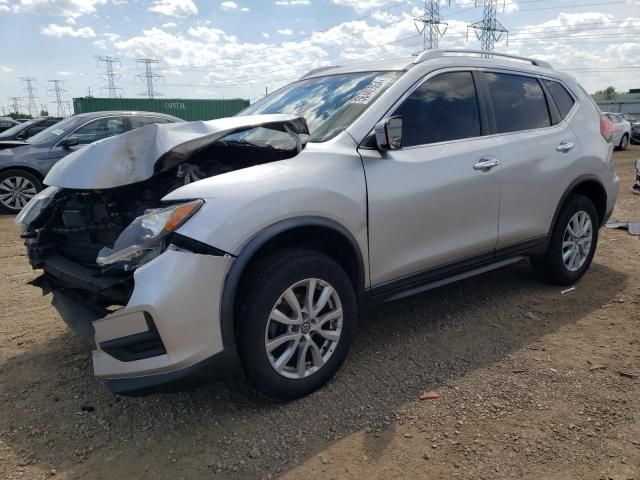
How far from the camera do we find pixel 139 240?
2492mm

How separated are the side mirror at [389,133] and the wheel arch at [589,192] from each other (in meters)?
2.03

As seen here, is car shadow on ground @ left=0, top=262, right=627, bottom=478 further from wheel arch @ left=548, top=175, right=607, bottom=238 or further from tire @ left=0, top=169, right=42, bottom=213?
tire @ left=0, top=169, right=42, bottom=213

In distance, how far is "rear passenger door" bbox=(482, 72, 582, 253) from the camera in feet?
12.6

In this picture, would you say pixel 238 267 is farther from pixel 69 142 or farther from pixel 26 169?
pixel 26 169

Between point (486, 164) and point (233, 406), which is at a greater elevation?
point (486, 164)

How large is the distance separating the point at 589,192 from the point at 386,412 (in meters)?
3.11

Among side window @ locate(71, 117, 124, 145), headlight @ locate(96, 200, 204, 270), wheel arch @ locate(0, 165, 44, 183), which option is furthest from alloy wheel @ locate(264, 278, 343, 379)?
wheel arch @ locate(0, 165, 44, 183)

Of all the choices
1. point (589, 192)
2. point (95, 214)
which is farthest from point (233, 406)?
point (589, 192)

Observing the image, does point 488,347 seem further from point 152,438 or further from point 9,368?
point 9,368

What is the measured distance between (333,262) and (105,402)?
1516 mm

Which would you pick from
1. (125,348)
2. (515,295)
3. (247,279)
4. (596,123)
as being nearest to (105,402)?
(125,348)

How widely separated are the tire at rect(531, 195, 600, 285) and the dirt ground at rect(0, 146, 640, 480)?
556 mm

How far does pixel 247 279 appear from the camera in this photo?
2619mm

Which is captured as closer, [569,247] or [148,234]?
[148,234]
